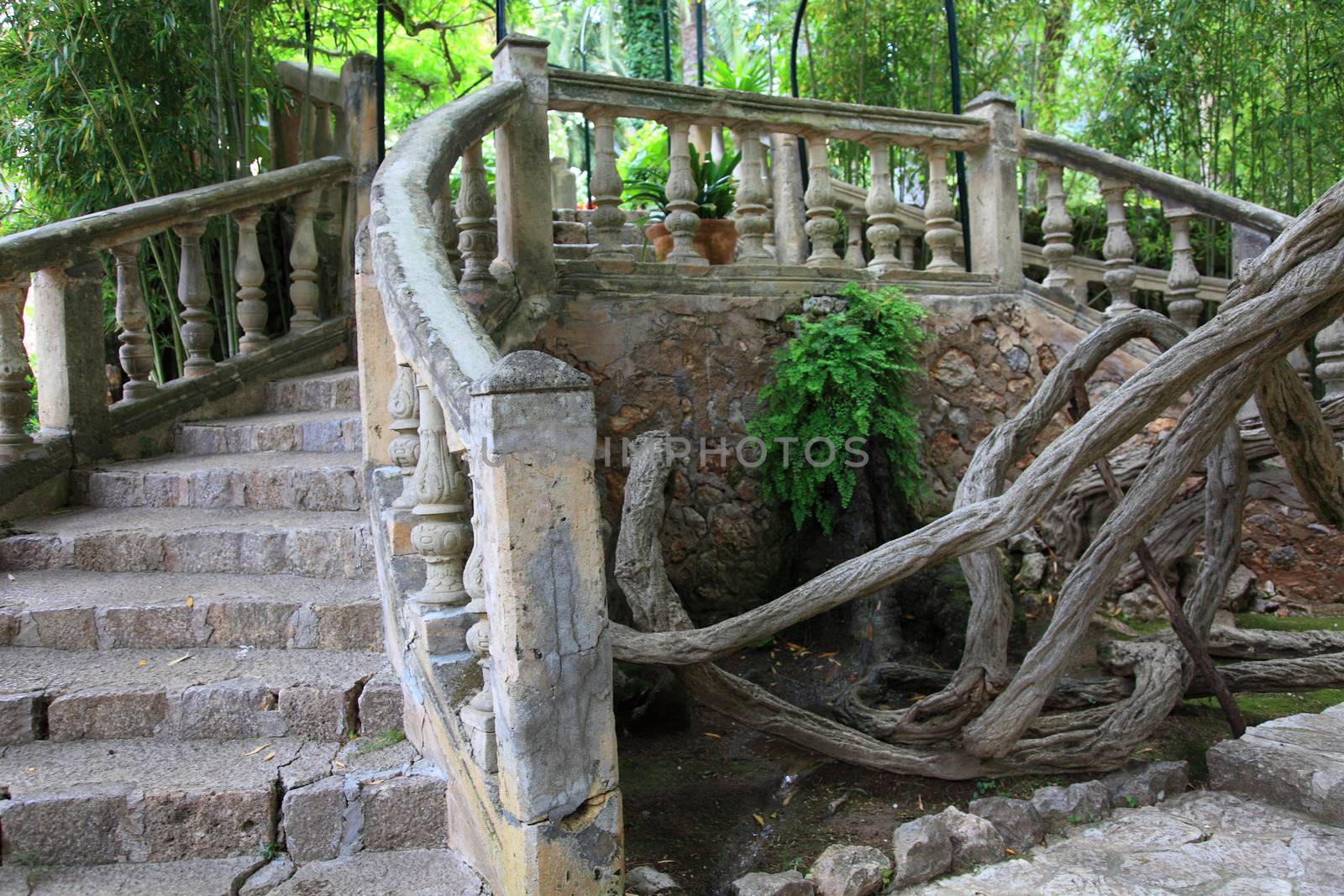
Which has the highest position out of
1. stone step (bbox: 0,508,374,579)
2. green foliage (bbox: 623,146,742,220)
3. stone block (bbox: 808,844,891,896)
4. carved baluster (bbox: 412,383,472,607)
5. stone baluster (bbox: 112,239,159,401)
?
green foliage (bbox: 623,146,742,220)

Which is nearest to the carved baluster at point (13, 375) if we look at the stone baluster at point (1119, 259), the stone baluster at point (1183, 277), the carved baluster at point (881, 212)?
the carved baluster at point (881, 212)

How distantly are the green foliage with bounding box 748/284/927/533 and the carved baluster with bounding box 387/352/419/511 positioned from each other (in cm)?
220

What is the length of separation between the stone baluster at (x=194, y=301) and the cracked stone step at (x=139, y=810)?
2.71m

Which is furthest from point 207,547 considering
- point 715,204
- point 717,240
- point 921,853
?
point 715,204

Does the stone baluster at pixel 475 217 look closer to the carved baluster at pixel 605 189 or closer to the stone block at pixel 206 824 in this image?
the carved baluster at pixel 605 189

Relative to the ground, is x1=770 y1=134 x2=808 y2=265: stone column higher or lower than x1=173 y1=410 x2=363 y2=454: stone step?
higher

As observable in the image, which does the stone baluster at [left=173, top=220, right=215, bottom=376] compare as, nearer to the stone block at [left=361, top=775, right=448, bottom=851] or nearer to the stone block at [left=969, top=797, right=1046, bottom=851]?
the stone block at [left=361, top=775, right=448, bottom=851]

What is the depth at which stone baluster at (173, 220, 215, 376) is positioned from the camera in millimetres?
4809

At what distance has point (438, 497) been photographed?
2.66 meters

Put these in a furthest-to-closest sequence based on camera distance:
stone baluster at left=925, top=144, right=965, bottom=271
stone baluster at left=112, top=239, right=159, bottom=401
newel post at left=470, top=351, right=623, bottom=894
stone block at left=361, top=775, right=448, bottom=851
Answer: stone baluster at left=925, top=144, right=965, bottom=271 < stone baluster at left=112, top=239, right=159, bottom=401 < stone block at left=361, top=775, right=448, bottom=851 < newel post at left=470, top=351, right=623, bottom=894

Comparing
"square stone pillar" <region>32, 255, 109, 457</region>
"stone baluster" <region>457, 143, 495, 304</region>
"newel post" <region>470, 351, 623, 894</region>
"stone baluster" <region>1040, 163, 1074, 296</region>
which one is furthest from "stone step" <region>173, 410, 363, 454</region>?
"stone baluster" <region>1040, 163, 1074, 296</region>

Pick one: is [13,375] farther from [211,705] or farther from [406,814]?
[406,814]

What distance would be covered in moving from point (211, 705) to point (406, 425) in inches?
39.4

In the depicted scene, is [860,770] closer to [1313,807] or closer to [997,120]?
[1313,807]
